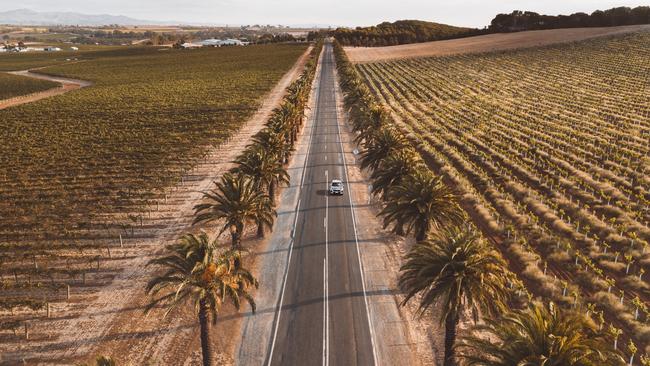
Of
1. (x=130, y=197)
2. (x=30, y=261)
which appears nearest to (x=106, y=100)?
(x=130, y=197)

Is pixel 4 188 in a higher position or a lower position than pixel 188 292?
lower

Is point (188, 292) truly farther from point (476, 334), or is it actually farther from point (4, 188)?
point (4, 188)

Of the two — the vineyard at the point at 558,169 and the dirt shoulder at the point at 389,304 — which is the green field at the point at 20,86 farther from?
the dirt shoulder at the point at 389,304

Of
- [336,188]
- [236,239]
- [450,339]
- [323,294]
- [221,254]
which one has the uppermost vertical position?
[221,254]

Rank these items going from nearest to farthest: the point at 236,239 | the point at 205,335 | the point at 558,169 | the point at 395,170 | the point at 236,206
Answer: the point at 205,335 → the point at 236,206 → the point at 236,239 → the point at 395,170 → the point at 558,169

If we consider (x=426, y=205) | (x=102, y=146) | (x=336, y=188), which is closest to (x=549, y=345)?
(x=426, y=205)

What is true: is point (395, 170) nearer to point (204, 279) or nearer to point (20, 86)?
point (204, 279)
